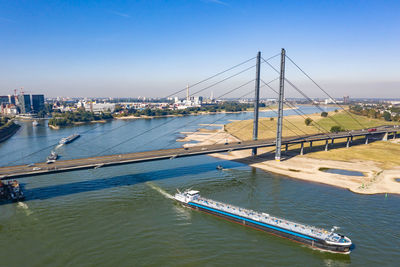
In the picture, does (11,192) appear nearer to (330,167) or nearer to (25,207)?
(25,207)

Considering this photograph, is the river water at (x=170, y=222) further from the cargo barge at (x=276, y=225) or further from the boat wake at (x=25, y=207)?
the cargo barge at (x=276, y=225)

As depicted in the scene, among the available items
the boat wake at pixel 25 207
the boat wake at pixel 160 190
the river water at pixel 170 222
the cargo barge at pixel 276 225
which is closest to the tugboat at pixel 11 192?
the river water at pixel 170 222

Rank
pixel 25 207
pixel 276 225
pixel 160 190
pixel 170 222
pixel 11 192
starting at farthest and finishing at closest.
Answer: pixel 160 190 → pixel 11 192 → pixel 25 207 → pixel 170 222 → pixel 276 225

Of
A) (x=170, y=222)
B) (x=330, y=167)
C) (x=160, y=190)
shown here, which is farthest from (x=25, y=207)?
(x=330, y=167)

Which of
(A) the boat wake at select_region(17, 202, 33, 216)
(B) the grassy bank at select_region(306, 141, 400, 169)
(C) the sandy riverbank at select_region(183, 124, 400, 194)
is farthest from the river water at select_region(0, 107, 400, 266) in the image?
(B) the grassy bank at select_region(306, 141, 400, 169)

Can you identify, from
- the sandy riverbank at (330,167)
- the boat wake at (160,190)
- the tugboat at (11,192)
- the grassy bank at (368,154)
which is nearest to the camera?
the tugboat at (11,192)

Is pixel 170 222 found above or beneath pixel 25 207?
beneath

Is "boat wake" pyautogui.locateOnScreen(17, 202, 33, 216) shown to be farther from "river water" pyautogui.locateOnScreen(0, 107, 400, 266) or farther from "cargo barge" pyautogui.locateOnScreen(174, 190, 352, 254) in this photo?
"cargo barge" pyautogui.locateOnScreen(174, 190, 352, 254)

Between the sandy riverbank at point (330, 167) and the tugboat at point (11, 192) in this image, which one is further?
the sandy riverbank at point (330, 167)
